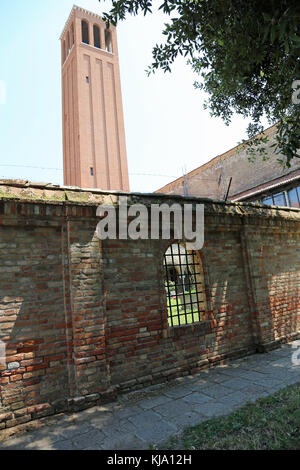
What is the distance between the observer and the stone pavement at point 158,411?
10.1 feet

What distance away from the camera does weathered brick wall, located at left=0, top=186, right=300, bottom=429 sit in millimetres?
3740

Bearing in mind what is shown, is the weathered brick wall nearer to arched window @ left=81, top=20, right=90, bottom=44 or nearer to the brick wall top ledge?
the brick wall top ledge

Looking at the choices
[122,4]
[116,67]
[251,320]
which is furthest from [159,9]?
[116,67]

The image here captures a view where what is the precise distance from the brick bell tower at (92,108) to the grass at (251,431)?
19.0 m

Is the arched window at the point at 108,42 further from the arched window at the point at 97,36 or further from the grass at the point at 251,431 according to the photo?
the grass at the point at 251,431

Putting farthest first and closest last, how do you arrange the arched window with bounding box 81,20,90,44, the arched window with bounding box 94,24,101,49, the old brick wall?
the arched window with bounding box 94,24,101,49, the arched window with bounding box 81,20,90,44, the old brick wall

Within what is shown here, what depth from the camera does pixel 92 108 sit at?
22.2 m

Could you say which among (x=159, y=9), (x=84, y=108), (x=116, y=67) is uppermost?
(x=116, y=67)

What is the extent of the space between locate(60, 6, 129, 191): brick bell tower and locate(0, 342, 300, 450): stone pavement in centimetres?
1795

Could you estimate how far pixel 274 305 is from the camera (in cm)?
658

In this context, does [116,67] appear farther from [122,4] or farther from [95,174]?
[122,4]

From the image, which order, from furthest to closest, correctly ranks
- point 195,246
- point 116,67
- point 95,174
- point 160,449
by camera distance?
point 116,67 → point 95,174 → point 195,246 → point 160,449

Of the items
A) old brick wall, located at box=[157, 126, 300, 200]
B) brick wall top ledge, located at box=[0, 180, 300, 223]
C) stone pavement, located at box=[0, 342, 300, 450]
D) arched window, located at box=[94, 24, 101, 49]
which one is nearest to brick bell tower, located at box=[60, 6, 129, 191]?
arched window, located at box=[94, 24, 101, 49]

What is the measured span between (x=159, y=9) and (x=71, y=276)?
386 centimetres
